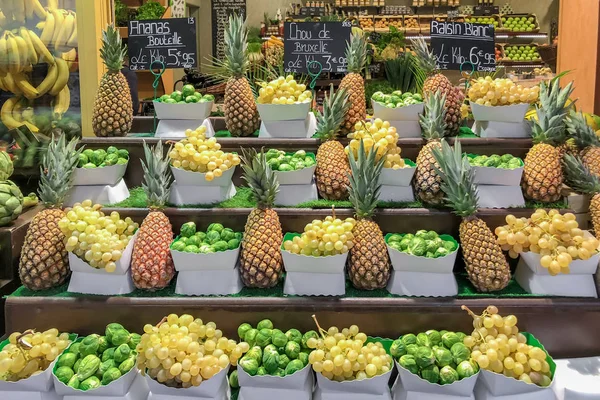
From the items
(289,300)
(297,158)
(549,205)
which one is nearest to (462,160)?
(549,205)

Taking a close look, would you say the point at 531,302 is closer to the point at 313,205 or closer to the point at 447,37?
the point at 313,205

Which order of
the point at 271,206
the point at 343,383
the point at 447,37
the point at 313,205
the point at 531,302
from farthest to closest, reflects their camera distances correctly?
the point at 447,37 → the point at 313,205 → the point at 271,206 → the point at 531,302 → the point at 343,383

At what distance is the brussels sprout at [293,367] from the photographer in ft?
7.22

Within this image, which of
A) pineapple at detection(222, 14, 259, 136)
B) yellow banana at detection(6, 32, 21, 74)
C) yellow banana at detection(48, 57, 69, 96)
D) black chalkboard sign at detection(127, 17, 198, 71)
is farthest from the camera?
yellow banana at detection(48, 57, 69, 96)

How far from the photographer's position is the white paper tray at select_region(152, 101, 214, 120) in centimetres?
316

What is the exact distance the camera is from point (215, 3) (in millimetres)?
12062

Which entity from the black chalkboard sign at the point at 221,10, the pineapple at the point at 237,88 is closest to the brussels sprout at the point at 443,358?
the pineapple at the point at 237,88

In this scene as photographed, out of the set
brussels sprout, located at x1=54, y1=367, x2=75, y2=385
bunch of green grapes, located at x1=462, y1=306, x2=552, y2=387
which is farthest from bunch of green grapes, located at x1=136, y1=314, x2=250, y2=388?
bunch of green grapes, located at x1=462, y1=306, x2=552, y2=387

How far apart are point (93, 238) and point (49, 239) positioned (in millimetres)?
255

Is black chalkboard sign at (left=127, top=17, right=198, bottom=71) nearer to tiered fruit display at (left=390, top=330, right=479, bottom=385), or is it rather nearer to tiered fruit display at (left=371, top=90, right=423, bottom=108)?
tiered fruit display at (left=371, top=90, right=423, bottom=108)

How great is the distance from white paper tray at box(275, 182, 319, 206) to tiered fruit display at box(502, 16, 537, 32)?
9006 millimetres

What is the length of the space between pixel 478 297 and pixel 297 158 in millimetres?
1116

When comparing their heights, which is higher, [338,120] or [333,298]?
[338,120]

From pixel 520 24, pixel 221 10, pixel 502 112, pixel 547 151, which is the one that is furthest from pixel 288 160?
pixel 221 10
